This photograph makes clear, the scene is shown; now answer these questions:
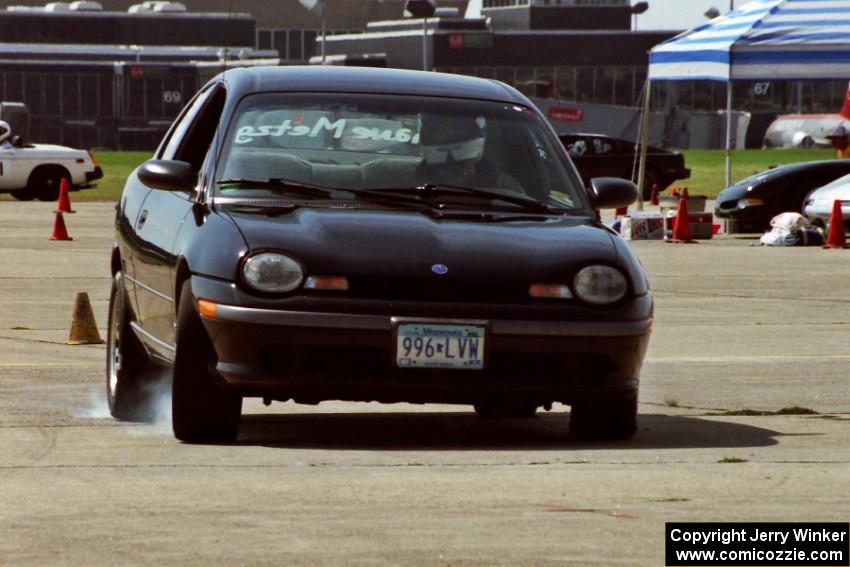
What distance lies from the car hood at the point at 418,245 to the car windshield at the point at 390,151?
0.38 meters

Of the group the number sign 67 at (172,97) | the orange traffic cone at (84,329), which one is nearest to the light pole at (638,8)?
the number sign 67 at (172,97)

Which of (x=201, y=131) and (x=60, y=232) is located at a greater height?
(x=201, y=131)

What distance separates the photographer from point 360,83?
8109 millimetres

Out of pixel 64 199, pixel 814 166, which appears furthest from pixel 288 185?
pixel 64 199

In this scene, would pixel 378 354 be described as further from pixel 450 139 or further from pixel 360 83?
pixel 360 83

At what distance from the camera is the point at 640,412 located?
28.7 feet

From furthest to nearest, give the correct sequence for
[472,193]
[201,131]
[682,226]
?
[682,226]
[201,131]
[472,193]

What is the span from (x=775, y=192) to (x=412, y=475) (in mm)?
19300

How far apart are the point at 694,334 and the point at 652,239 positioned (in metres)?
12.0

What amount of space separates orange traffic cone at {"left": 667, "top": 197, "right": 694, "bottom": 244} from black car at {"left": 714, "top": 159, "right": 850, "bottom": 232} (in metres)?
1.03

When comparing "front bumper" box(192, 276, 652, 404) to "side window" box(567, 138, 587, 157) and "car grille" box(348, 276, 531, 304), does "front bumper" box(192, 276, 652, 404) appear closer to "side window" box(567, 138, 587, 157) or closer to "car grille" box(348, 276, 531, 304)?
"car grille" box(348, 276, 531, 304)

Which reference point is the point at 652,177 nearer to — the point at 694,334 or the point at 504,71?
the point at 694,334

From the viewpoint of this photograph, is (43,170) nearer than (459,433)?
No

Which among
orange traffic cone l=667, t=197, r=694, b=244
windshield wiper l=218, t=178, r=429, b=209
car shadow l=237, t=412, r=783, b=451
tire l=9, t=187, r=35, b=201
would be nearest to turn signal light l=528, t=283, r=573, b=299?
car shadow l=237, t=412, r=783, b=451
